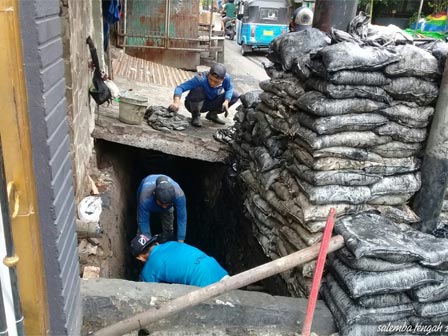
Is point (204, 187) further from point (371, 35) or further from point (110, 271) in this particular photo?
point (371, 35)

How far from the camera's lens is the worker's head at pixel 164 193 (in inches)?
194

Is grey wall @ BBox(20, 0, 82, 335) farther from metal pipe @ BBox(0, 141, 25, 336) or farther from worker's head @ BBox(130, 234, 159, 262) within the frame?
worker's head @ BBox(130, 234, 159, 262)

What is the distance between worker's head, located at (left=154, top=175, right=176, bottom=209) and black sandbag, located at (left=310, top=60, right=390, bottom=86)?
2249 millimetres

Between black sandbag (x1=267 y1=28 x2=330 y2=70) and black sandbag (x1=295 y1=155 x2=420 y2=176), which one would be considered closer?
black sandbag (x1=295 y1=155 x2=420 y2=176)

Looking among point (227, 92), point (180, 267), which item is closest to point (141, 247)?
point (180, 267)

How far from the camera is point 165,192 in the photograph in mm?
4922

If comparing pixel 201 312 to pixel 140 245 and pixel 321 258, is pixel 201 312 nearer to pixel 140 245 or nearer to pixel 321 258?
pixel 321 258

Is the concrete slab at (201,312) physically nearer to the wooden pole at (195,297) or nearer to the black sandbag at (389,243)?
the wooden pole at (195,297)

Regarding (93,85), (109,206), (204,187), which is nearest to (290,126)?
(109,206)

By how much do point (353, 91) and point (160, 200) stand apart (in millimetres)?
2576

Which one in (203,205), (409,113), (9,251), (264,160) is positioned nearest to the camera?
(9,251)

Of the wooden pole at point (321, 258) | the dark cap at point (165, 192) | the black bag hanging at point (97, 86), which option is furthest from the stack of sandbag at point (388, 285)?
the black bag hanging at point (97, 86)

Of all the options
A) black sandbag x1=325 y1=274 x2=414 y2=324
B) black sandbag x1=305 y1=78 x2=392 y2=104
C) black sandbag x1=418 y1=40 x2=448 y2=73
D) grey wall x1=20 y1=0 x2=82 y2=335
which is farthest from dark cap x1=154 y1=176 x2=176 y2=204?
black sandbag x1=418 y1=40 x2=448 y2=73

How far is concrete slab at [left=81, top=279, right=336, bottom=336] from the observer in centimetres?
283
